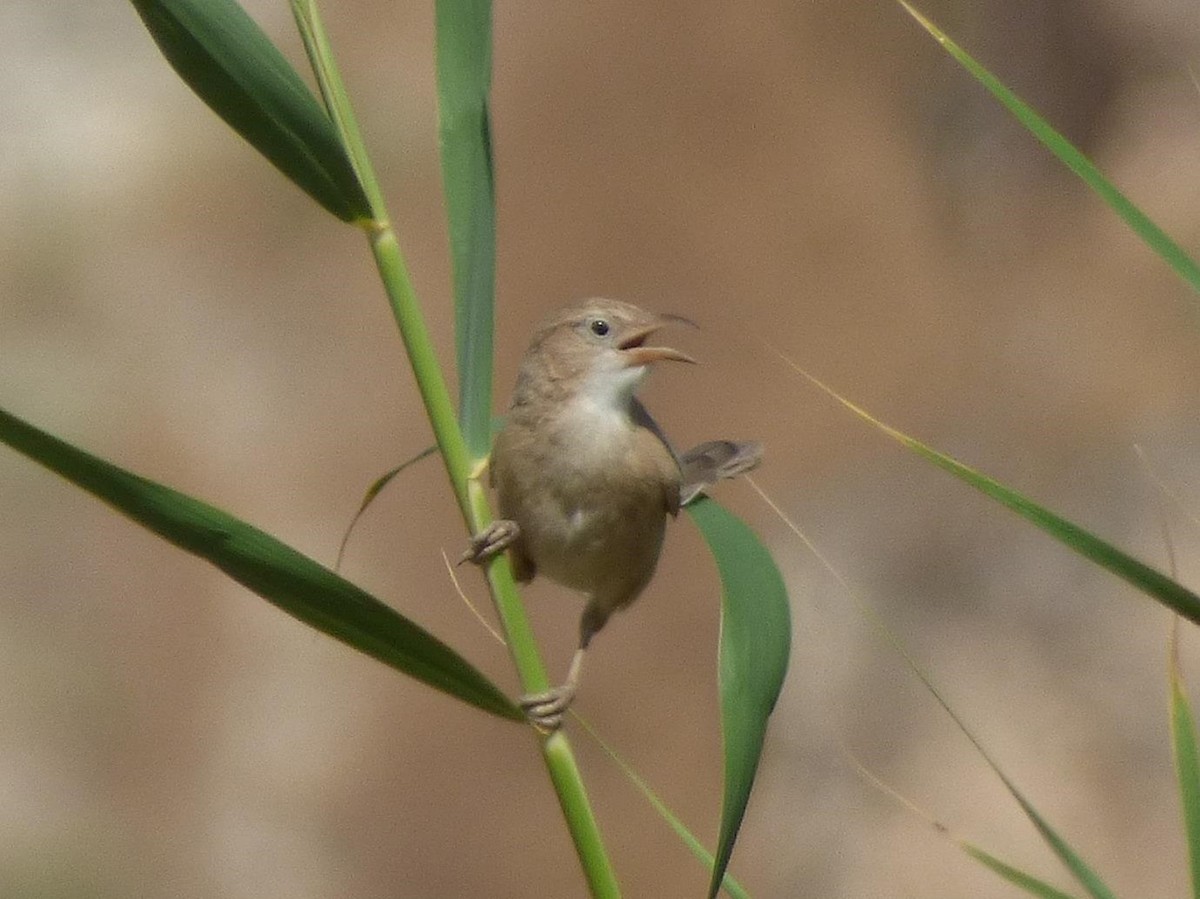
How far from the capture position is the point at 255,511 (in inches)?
313

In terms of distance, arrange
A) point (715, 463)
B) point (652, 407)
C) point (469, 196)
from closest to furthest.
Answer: point (469, 196)
point (715, 463)
point (652, 407)

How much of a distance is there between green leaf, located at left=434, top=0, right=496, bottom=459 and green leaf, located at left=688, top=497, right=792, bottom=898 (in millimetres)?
361

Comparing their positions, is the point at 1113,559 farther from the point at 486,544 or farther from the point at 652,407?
the point at 652,407

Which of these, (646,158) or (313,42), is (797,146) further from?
(313,42)

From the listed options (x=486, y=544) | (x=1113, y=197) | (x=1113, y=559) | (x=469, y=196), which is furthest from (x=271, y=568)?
(x=1113, y=197)

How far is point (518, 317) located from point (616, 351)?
4.54m

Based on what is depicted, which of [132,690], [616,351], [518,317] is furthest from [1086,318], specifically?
[616,351]

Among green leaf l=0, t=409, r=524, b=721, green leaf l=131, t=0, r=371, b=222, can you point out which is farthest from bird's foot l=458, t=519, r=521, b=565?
green leaf l=131, t=0, r=371, b=222

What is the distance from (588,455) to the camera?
3.28 metres

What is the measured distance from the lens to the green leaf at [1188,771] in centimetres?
198

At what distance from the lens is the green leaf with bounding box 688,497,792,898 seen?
178cm

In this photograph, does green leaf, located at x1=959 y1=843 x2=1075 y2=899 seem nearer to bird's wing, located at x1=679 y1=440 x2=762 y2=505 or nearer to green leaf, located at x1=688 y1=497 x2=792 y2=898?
green leaf, located at x1=688 y1=497 x2=792 y2=898

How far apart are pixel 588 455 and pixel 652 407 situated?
14.8 feet

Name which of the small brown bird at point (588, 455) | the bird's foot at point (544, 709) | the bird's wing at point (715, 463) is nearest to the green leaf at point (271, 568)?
the bird's foot at point (544, 709)
